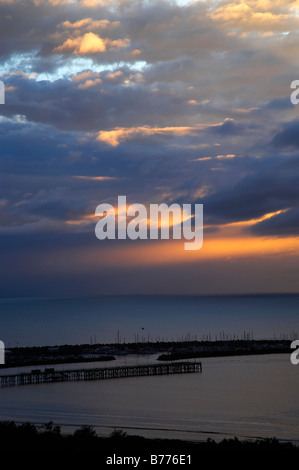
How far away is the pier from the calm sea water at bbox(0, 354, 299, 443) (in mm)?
2096

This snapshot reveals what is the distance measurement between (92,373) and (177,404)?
20.1 metres

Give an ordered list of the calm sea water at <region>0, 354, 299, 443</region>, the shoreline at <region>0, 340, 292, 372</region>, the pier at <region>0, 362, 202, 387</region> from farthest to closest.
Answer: the shoreline at <region>0, 340, 292, 372</region>, the pier at <region>0, 362, 202, 387</region>, the calm sea water at <region>0, 354, 299, 443</region>

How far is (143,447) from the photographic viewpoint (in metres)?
26.5

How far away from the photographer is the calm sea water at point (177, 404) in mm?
37184

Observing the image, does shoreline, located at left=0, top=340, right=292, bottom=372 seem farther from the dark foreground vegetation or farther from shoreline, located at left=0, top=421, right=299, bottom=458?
the dark foreground vegetation

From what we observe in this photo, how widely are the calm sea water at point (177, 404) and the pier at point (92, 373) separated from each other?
2096mm

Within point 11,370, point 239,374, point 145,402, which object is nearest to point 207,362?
point 239,374

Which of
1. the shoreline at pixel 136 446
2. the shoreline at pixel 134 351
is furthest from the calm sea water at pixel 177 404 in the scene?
the shoreline at pixel 134 351

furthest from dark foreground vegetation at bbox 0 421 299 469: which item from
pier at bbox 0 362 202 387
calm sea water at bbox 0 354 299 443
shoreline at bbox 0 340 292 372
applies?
shoreline at bbox 0 340 292 372

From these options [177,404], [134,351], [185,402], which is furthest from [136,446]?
[134,351]

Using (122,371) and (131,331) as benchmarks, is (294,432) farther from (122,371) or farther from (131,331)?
(131,331)

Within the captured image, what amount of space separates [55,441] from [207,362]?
53.1 m

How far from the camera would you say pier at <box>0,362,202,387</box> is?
59.1 m

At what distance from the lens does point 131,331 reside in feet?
458
